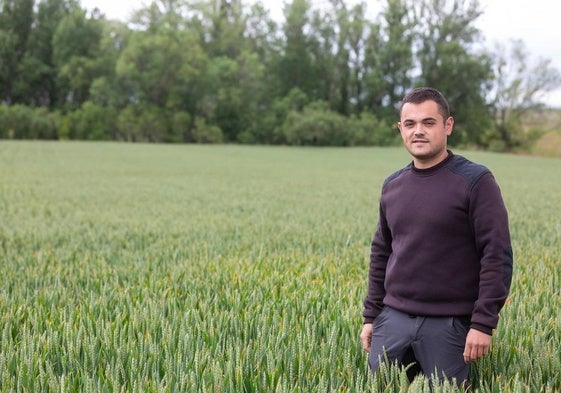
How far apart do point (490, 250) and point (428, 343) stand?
17.8 inches

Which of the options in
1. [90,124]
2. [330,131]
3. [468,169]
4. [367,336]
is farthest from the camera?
[90,124]

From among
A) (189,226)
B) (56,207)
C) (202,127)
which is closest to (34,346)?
(189,226)

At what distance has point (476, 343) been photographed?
210 cm

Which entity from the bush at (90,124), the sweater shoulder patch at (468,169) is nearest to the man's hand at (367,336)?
the sweater shoulder patch at (468,169)

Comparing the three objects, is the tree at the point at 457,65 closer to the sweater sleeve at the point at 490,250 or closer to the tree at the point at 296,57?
the tree at the point at 296,57

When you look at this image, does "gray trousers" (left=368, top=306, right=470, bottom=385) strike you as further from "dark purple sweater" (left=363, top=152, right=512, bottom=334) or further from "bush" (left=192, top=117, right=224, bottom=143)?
"bush" (left=192, top=117, right=224, bottom=143)

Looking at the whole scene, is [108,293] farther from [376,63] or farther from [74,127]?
[376,63]

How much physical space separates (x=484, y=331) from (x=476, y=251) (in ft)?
1.10

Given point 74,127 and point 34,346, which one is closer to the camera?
point 34,346

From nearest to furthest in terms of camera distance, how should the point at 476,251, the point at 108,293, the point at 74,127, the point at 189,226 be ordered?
the point at 476,251 → the point at 108,293 → the point at 189,226 → the point at 74,127

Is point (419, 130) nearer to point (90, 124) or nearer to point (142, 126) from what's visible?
point (142, 126)

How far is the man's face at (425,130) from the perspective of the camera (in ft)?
7.45

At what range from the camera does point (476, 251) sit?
2.28 metres

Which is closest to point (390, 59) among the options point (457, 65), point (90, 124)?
point (457, 65)
